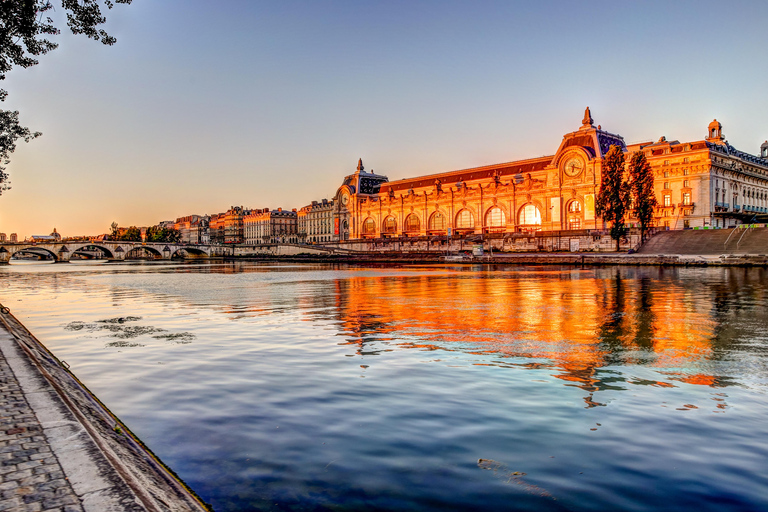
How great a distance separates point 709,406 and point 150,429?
7.83m

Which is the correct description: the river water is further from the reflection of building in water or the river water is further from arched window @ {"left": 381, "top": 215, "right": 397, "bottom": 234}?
arched window @ {"left": 381, "top": 215, "right": 397, "bottom": 234}

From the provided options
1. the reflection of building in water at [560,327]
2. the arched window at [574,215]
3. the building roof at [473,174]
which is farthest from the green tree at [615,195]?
the reflection of building in water at [560,327]

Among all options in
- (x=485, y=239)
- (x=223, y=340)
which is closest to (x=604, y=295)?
(x=223, y=340)

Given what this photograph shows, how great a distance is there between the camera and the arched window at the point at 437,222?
403 ft

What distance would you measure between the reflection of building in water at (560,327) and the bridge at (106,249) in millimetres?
118501

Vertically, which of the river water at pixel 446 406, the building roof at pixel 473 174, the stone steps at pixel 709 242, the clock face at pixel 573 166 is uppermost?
the building roof at pixel 473 174

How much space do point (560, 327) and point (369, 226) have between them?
12865 centimetres

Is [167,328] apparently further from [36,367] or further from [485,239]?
[485,239]

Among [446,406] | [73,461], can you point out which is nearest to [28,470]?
[73,461]

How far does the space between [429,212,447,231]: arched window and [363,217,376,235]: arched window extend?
2091cm

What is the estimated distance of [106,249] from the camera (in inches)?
5915

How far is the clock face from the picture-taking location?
310 ft

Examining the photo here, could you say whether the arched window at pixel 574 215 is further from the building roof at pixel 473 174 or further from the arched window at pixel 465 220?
the arched window at pixel 465 220

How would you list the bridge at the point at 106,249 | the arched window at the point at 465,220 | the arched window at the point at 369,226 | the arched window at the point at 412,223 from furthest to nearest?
the arched window at the point at 369,226 → the arched window at the point at 412,223 → the bridge at the point at 106,249 → the arched window at the point at 465,220
